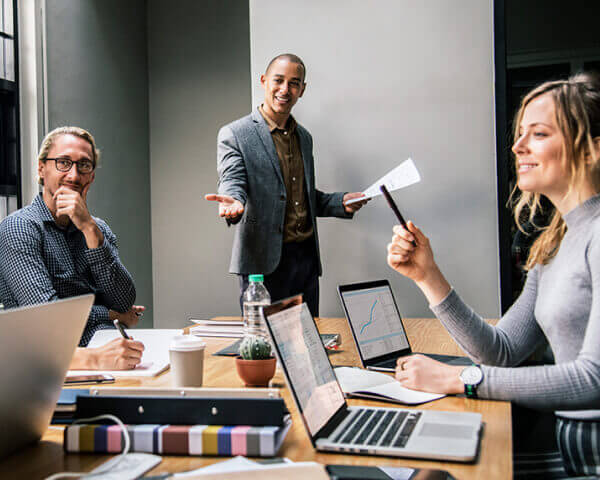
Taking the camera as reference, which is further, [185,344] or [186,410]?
[185,344]

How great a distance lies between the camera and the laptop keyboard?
850 mm

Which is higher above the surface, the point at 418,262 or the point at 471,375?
the point at 418,262

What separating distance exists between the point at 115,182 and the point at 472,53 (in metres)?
2.57

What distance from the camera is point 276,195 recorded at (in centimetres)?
272

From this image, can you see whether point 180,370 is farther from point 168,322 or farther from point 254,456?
point 168,322

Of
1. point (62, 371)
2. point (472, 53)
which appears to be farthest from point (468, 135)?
point (62, 371)

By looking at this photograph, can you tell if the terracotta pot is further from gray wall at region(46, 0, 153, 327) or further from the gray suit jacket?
gray wall at region(46, 0, 153, 327)

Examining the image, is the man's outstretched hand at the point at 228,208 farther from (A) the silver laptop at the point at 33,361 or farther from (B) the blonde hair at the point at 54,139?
(A) the silver laptop at the point at 33,361

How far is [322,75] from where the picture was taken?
322cm

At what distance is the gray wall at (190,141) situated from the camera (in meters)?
4.49

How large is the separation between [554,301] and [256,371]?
642 mm

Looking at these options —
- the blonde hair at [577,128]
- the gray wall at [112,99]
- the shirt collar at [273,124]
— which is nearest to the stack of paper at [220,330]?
the blonde hair at [577,128]

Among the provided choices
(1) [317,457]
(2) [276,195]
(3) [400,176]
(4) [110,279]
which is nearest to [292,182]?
(2) [276,195]

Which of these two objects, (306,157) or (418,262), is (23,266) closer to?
(418,262)
